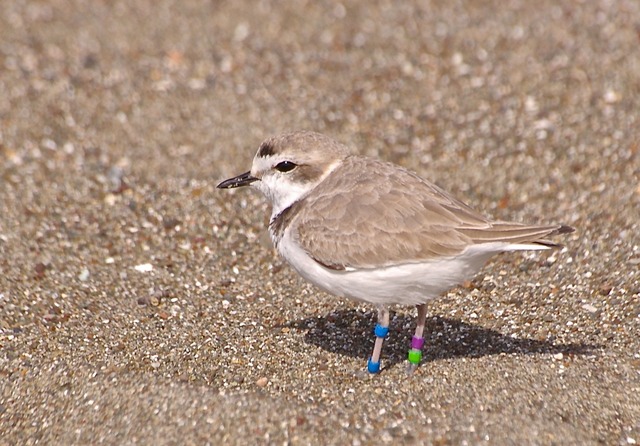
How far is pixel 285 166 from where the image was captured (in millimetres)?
5941

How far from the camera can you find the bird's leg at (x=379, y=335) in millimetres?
5691

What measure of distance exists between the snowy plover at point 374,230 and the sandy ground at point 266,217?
2.54 ft

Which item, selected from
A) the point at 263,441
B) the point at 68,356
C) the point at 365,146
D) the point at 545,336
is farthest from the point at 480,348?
the point at 365,146

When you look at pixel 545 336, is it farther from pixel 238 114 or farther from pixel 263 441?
pixel 238 114

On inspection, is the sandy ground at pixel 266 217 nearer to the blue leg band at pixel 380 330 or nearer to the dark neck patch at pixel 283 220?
the blue leg band at pixel 380 330

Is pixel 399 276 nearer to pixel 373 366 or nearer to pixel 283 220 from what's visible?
pixel 373 366

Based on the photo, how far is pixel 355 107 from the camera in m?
10.1

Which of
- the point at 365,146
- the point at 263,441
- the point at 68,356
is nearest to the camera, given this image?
the point at 263,441

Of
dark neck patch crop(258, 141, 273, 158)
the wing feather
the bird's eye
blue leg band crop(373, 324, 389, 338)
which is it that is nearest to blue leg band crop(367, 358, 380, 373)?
blue leg band crop(373, 324, 389, 338)

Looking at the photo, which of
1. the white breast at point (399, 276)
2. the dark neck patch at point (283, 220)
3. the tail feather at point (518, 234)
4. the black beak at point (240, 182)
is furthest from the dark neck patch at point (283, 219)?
the tail feather at point (518, 234)

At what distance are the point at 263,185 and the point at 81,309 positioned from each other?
1.96 m

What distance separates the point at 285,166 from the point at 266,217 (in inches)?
96.6

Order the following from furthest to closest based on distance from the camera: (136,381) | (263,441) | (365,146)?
(365,146), (136,381), (263,441)

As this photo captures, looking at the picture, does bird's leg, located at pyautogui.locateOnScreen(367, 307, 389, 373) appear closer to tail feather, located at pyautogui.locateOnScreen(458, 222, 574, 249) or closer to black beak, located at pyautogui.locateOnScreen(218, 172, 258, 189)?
tail feather, located at pyautogui.locateOnScreen(458, 222, 574, 249)
